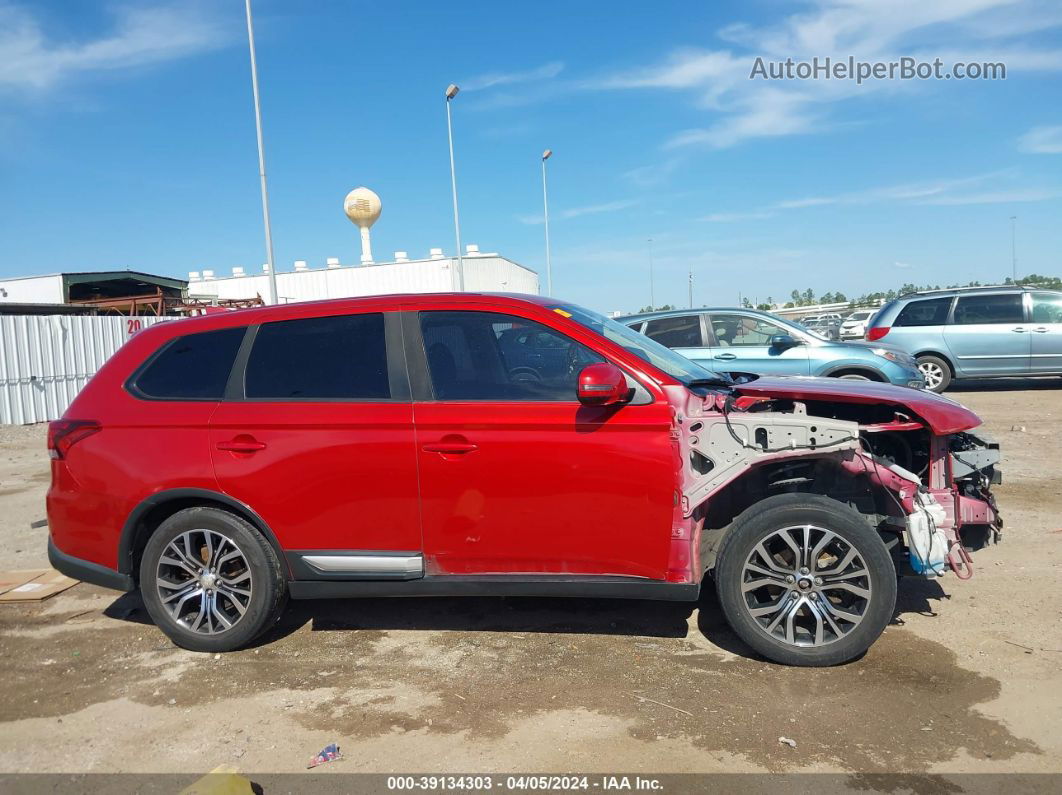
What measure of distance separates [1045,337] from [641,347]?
11721 millimetres

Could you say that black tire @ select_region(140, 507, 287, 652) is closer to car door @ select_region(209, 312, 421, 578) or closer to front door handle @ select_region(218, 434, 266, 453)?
car door @ select_region(209, 312, 421, 578)

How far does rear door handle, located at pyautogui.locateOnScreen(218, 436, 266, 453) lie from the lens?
13.4 feet

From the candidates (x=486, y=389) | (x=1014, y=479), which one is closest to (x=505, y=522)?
(x=486, y=389)

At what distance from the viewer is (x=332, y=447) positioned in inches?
157

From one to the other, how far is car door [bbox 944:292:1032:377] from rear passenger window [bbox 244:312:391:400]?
12140 millimetres

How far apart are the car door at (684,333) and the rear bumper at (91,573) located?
7.14m

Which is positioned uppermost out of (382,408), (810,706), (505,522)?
(382,408)

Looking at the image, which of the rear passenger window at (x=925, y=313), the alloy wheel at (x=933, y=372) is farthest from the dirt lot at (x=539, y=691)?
the rear passenger window at (x=925, y=313)

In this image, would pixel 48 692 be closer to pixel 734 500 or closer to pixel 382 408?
pixel 382 408

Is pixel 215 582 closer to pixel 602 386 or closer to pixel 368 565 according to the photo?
pixel 368 565

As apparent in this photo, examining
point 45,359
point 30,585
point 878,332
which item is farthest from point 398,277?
point 30,585

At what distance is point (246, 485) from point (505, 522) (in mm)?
1371

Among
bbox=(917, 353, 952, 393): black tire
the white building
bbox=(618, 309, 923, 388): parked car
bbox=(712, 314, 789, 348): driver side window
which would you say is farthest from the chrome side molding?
the white building

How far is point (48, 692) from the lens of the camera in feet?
12.9
